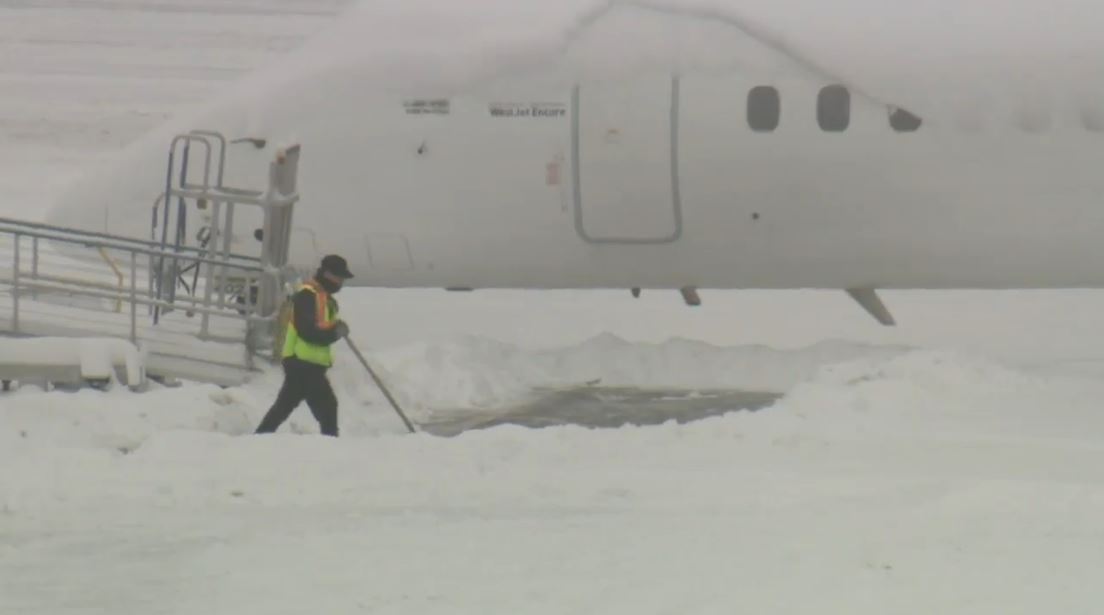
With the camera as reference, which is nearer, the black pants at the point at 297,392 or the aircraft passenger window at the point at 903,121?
the black pants at the point at 297,392

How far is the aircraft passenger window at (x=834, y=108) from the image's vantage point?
58.3 ft

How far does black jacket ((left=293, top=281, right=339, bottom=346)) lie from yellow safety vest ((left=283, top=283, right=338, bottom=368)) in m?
0.02

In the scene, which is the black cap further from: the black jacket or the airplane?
the airplane

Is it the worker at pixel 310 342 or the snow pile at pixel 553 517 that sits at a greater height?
the worker at pixel 310 342

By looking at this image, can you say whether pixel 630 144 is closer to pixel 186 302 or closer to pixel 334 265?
pixel 186 302

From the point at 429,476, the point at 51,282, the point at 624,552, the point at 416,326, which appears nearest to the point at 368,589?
the point at 624,552

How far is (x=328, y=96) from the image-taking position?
18266 mm

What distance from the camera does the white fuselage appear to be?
695 inches

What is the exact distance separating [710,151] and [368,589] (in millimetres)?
9307

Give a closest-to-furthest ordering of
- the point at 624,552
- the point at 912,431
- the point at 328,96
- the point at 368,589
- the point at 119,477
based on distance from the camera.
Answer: the point at 368,589, the point at 624,552, the point at 119,477, the point at 912,431, the point at 328,96

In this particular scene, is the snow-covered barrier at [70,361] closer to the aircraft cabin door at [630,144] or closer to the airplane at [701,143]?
the airplane at [701,143]

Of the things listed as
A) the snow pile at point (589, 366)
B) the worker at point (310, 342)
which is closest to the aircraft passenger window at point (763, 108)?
the snow pile at point (589, 366)

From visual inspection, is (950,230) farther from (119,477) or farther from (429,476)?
(119,477)

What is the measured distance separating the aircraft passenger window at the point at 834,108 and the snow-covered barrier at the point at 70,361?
649 cm
